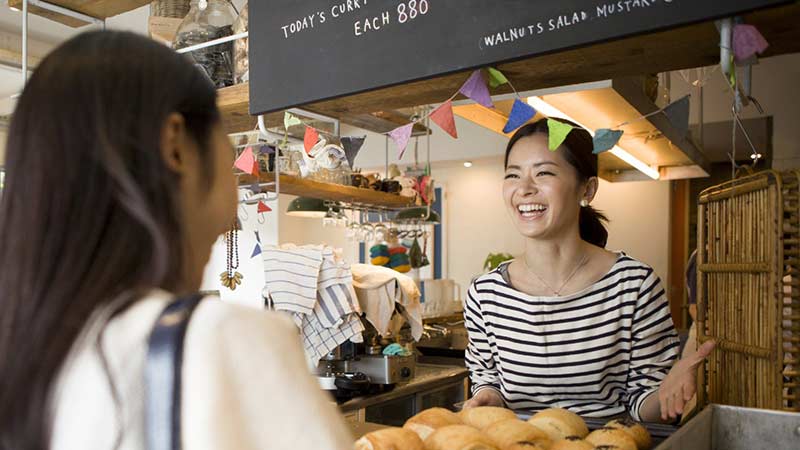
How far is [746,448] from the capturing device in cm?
129

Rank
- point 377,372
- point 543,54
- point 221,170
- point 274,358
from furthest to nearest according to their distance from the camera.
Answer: point 377,372 < point 543,54 < point 221,170 < point 274,358

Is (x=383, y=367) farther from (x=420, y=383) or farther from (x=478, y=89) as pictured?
(x=478, y=89)

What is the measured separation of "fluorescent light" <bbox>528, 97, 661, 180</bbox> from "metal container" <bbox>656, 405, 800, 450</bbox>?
1.31 meters

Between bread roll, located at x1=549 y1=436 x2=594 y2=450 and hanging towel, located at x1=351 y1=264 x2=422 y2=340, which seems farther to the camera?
hanging towel, located at x1=351 y1=264 x2=422 y2=340

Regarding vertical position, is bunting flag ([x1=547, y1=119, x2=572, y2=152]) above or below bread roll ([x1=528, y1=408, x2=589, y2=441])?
above

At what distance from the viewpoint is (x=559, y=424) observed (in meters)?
1.19

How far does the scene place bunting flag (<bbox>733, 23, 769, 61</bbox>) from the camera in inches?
40.4

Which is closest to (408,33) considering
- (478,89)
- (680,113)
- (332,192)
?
(478,89)

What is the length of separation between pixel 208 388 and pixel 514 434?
0.72 m

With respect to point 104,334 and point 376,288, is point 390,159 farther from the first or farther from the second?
point 104,334

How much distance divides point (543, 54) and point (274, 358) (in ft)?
2.74

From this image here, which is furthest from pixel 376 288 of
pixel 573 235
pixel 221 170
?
pixel 221 170

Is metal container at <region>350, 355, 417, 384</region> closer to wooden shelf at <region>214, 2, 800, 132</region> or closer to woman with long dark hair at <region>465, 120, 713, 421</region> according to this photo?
woman with long dark hair at <region>465, 120, 713, 421</region>

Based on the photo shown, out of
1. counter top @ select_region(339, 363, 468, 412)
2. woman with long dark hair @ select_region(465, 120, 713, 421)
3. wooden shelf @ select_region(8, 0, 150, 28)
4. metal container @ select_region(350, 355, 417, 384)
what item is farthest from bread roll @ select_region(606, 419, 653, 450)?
metal container @ select_region(350, 355, 417, 384)
